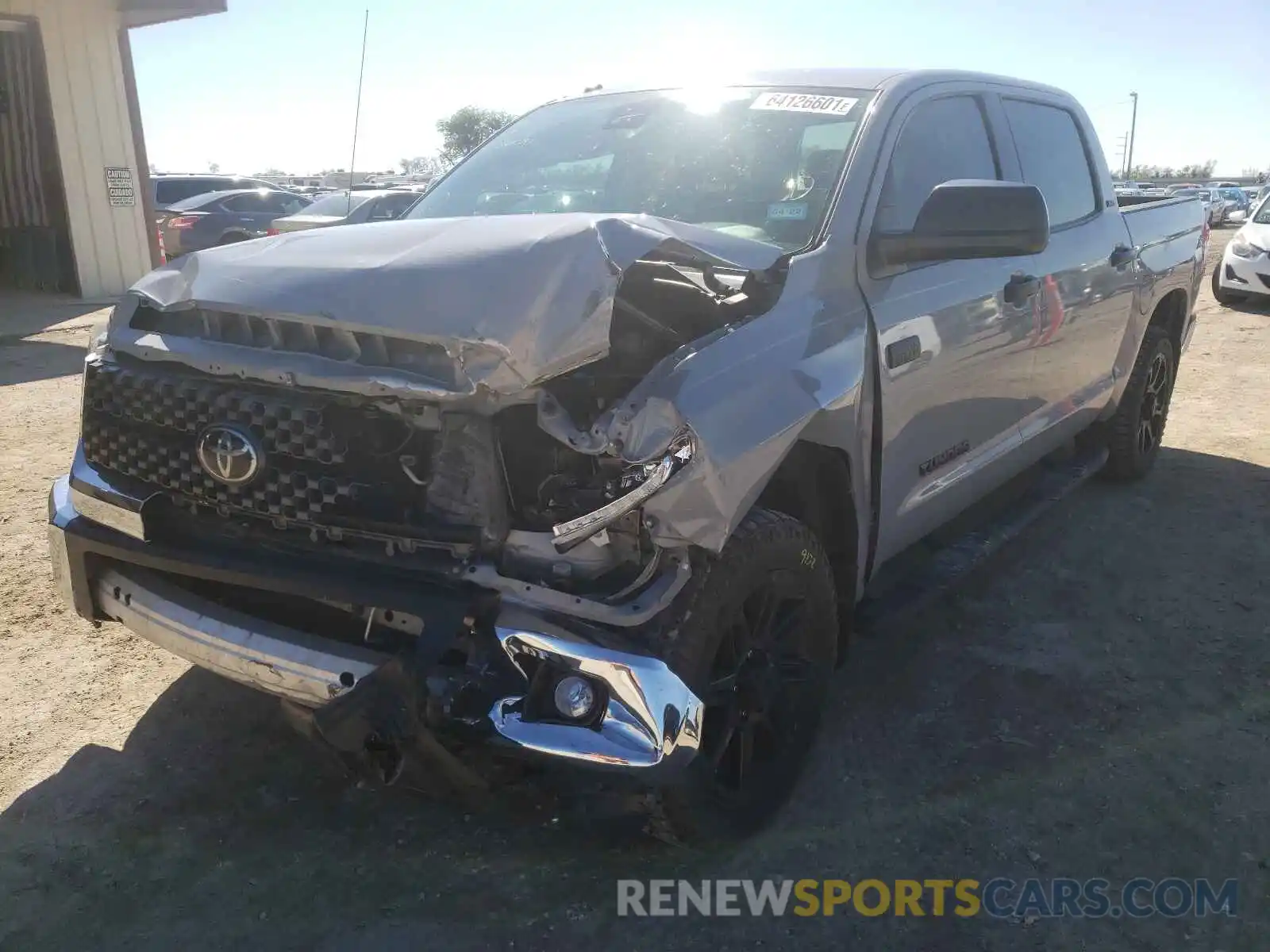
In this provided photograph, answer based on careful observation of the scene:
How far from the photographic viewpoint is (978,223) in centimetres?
284

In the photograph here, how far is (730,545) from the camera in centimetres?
237

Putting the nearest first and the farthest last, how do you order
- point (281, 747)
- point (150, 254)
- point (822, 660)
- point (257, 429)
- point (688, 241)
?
1. point (257, 429)
2. point (688, 241)
3. point (822, 660)
4. point (281, 747)
5. point (150, 254)

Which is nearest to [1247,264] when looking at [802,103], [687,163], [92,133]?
[802,103]

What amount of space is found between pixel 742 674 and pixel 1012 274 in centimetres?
195

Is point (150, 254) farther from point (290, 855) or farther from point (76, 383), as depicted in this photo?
point (290, 855)

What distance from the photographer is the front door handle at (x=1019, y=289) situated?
365 cm

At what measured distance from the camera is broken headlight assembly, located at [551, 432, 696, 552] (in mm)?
2115

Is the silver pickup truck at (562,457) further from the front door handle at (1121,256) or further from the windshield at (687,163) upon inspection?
the front door handle at (1121,256)

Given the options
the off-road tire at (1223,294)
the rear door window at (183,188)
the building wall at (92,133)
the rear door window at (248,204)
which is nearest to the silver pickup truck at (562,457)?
the off-road tire at (1223,294)

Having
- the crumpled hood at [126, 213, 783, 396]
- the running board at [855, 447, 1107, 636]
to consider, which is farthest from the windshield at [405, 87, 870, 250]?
the running board at [855, 447, 1107, 636]

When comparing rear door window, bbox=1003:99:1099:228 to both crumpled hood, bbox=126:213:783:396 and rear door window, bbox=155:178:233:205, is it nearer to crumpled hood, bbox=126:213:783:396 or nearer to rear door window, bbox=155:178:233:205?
crumpled hood, bbox=126:213:783:396

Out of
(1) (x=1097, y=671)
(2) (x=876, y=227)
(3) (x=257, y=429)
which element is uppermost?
(2) (x=876, y=227)

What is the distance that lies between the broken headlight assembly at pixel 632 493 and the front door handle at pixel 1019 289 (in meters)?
1.97

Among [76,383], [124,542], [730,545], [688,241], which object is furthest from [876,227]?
[76,383]
